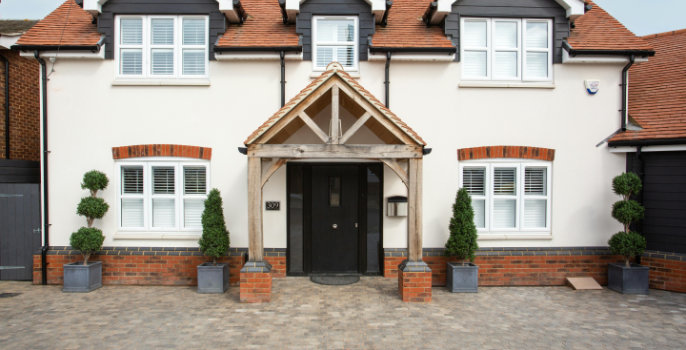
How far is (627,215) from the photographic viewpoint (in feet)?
23.1

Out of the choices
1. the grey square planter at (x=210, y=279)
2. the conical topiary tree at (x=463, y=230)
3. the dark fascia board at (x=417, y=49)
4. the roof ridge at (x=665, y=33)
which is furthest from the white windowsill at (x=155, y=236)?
the roof ridge at (x=665, y=33)

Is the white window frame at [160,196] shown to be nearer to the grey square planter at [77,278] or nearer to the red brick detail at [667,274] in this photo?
the grey square planter at [77,278]

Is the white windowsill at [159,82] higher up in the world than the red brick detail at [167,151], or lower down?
higher up

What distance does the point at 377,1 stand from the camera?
7.50 metres

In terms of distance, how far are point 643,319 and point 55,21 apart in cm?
1274

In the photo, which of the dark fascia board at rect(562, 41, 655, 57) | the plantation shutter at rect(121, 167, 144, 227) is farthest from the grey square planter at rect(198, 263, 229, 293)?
the dark fascia board at rect(562, 41, 655, 57)

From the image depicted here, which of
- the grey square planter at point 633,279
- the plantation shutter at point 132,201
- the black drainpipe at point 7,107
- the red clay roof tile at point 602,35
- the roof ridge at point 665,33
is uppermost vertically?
the roof ridge at point 665,33

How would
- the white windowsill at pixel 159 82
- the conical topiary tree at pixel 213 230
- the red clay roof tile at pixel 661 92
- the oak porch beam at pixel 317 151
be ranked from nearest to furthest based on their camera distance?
1. the oak porch beam at pixel 317 151
2. the conical topiary tree at pixel 213 230
3. the red clay roof tile at pixel 661 92
4. the white windowsill at pixel 159 82

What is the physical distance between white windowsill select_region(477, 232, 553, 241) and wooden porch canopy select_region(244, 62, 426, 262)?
189cm

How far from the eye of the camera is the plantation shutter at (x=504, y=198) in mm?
7621

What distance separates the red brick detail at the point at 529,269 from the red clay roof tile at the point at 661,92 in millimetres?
2651

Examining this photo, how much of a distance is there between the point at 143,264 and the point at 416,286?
5544 millimetres

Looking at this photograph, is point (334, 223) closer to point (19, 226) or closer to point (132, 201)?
point (132, 201)

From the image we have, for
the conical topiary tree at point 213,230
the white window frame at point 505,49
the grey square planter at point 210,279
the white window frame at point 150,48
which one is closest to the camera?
the conical topiary tree at point 213,230
